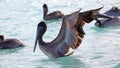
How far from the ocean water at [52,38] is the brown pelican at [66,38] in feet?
0.62

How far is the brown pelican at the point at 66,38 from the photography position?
9.64 metres

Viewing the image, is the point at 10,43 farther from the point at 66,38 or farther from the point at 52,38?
the point at 66,38

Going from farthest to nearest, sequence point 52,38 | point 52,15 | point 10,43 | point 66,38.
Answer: point 52,15, point 52,38, point 10,43, point 66,38

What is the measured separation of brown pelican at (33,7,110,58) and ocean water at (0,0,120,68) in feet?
0.62

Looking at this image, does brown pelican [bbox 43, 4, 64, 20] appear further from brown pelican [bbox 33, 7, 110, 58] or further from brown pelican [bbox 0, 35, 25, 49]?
brown pelican [bbox 33, 7, 110, 58]

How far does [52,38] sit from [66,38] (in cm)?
233

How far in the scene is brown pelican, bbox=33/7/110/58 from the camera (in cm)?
964

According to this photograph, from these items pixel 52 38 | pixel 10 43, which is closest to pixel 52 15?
pixel 52 38

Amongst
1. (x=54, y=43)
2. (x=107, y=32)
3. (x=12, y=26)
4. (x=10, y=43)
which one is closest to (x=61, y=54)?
(x=54, y=43)

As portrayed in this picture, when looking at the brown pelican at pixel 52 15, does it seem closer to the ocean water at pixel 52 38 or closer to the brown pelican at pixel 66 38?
the ocean water at pixel 52 38

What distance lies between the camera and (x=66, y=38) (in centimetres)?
1005

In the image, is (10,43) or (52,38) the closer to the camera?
(10,43)

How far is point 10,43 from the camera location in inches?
459

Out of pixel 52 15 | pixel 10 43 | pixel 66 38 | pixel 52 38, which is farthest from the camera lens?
pixel 52 15
